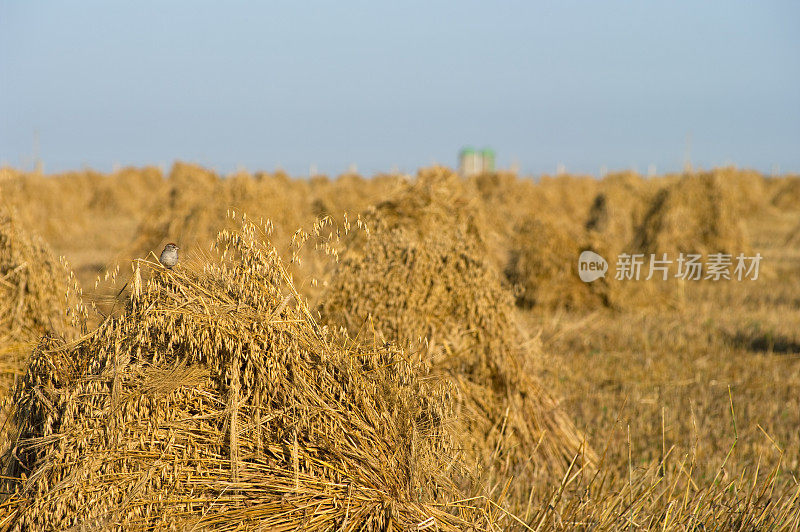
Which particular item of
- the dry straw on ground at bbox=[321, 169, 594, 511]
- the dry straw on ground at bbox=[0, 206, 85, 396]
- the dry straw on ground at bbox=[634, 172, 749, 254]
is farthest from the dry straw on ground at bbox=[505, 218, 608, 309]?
the dry straw on ground at bbox=[0, 206, 85, 396]

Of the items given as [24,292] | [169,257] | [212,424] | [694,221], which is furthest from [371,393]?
[694,221]

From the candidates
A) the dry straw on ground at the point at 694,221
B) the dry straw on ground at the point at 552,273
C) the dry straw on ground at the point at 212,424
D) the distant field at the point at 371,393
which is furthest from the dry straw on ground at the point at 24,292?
the dry straw on ground at the point at 694,221

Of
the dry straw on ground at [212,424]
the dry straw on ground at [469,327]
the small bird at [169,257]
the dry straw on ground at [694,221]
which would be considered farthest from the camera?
the dry straw on ground at [694,221]

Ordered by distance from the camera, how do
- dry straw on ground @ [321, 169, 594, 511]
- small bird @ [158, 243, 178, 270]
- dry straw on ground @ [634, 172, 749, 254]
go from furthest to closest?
dry straw on ground @ [634, 172, 749, 254] → dry straw on ground @ [321, 169, 594, 511] → small bird @ [158, 243, 178, 270]

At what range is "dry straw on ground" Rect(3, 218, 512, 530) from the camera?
7.88 ft

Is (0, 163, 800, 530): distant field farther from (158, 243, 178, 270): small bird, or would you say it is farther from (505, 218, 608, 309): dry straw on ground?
(505, 218, 608, 309): dry straw on ground

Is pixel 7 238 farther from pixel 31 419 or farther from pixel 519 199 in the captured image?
pixel 519 199

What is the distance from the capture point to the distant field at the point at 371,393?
2.43 meters

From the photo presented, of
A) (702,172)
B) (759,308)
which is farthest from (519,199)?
(759,308)

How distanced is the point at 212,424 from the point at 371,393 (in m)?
0.56

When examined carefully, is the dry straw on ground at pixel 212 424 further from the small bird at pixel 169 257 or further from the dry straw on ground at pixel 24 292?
the dry straw on ground at pixel 24 292

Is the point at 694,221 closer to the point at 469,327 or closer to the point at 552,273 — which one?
the point at 552,273

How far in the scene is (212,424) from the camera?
2.51 m

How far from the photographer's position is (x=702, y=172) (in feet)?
53.0
